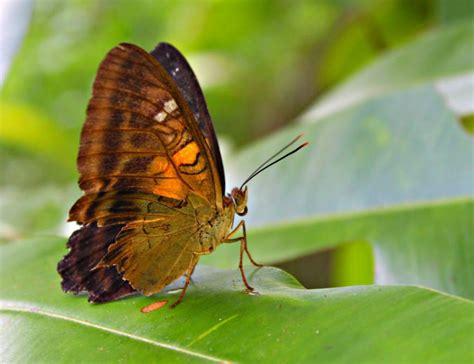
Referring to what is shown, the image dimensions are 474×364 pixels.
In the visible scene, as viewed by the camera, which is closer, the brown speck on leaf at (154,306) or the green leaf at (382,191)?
the brown speck on leaf at (154,306)

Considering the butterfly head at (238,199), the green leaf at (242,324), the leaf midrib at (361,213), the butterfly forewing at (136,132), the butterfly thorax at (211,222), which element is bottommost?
the green leaf at (242,324)

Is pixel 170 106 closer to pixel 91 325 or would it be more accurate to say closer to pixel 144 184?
pixel 144 184

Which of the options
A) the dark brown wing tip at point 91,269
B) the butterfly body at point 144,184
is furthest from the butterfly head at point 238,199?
the dark brown wing tip at point 91,269

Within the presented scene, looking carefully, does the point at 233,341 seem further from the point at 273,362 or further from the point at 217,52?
the point at 217,52

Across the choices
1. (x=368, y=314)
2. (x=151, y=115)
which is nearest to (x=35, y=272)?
(x=151, y=115)

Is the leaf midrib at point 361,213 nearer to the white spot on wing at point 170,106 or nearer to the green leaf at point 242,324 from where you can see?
the green leaf at point 242,324

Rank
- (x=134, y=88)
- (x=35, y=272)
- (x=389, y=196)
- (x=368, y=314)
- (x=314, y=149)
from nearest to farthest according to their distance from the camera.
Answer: (x=368, y=314) < (x=134, y=88) < (x=35, y=272) < (x=389, y=196) < (x=314, y=149)

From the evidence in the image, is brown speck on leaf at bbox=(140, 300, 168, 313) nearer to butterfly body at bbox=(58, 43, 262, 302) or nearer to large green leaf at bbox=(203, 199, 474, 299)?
butterfly body at bbox=(58, 43, 262, 302)

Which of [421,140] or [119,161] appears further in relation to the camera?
[421,140]
